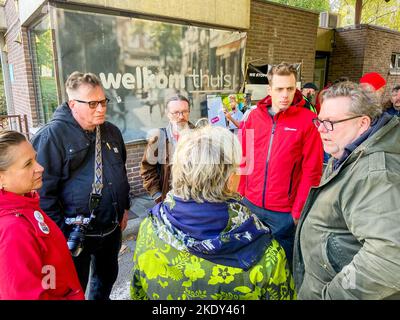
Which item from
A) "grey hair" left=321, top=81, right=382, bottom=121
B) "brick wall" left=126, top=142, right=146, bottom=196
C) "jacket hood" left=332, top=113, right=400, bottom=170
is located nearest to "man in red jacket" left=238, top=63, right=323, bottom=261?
"grey hair" left=321, top=81, right=382, bottom=121

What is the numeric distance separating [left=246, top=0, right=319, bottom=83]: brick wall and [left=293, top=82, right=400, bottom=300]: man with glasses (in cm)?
537

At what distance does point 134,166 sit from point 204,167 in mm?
4022

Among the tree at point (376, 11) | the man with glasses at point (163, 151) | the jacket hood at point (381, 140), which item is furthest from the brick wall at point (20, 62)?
the tree at point (376, 11)

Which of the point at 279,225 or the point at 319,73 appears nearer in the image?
the point at 279,225

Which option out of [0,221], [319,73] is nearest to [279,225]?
[0,221]

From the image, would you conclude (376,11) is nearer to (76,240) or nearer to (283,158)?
(283,158)

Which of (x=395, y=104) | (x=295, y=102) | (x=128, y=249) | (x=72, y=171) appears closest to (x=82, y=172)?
Result: (x=72, y=171)

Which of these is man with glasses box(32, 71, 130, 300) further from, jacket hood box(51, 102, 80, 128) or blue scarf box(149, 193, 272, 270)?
blue scarf box(149, 193, 272, 270)

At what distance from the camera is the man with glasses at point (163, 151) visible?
2.57 meters

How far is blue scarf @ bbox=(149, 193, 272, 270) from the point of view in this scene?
1.16m
